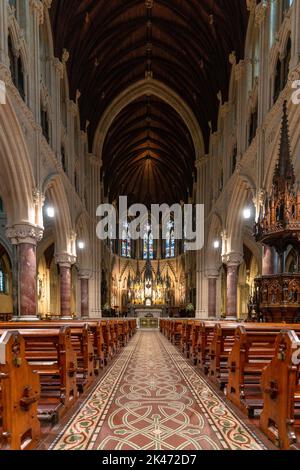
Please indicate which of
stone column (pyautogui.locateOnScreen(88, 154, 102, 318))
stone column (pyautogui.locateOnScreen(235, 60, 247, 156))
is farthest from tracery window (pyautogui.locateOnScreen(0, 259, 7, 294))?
stone column (pyautogui.locateOnScreen(235, 60, 247, 156))

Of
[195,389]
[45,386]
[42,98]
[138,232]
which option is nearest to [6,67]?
[42,98]

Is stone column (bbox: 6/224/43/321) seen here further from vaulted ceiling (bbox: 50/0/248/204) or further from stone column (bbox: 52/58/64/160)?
vaulted ceiling (bbox: 50/0/248/204)

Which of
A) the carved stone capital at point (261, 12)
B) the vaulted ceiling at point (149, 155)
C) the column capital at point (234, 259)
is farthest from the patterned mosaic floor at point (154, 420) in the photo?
the vaulted ceiling at point (149, 155)

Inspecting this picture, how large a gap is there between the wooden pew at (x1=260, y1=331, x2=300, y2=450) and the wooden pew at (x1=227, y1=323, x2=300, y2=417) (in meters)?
0.63

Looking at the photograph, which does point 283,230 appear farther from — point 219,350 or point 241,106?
point 241,106

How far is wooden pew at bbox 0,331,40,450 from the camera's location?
8.38ft

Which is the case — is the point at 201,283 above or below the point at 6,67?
below

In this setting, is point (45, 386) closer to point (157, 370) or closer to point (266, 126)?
point (157, 370)

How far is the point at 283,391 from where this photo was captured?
9.30 feet

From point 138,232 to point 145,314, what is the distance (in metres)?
17.0

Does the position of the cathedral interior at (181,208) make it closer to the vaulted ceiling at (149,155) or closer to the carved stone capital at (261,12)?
the carved stone capital at (261,12)

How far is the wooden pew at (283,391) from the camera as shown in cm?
275

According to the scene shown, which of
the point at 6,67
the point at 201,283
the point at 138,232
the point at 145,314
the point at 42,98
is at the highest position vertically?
the point at 42,98

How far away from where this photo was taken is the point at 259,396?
4281 mm
